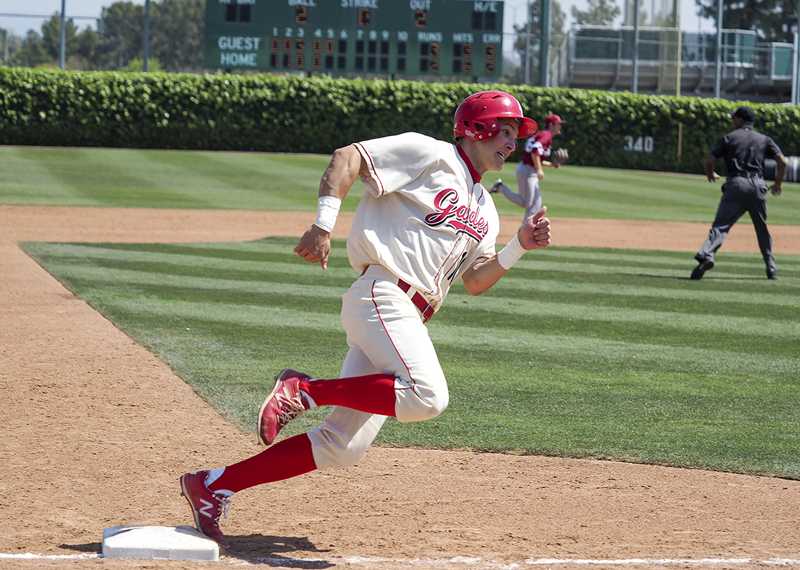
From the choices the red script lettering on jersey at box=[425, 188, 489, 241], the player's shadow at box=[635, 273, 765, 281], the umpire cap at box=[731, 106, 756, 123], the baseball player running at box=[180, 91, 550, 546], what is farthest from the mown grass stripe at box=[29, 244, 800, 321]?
the baseball player running at box=[180, 91, 550, 546]

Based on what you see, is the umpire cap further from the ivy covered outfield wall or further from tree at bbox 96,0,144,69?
tree at bbox 96,0,144,69

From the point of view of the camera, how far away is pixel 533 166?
1862 cm

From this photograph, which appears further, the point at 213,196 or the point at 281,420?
the point at 213,196

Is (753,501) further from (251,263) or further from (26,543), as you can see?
(251,263)

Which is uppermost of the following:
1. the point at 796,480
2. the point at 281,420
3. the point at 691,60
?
the point at 691,60

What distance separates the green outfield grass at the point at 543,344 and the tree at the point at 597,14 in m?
95.4

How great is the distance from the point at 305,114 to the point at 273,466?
32.9m

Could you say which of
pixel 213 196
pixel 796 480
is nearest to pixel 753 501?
pixel 796 480

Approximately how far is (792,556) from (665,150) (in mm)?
35503

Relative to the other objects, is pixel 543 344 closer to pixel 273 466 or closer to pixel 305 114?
pixel 273 466

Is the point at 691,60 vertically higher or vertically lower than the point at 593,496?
higher

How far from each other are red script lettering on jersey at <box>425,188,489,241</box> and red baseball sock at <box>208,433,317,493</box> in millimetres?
980

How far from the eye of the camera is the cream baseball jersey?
4660 millimetres

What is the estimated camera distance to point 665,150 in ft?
129
